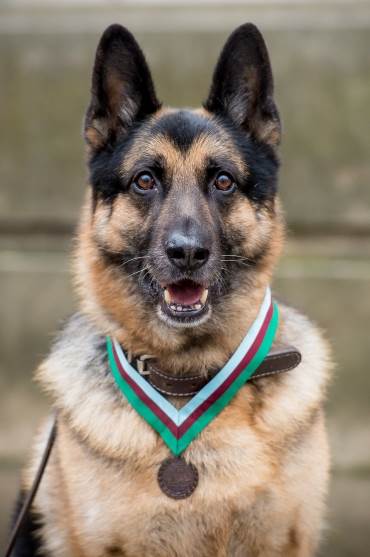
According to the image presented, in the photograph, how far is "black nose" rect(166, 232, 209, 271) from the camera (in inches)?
104

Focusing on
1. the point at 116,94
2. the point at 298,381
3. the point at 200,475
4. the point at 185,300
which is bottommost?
the point at 200,475

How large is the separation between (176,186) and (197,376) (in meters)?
0.67

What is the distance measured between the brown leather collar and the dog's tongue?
0.27m

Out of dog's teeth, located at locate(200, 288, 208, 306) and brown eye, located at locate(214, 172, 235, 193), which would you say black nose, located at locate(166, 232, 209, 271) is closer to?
dog's teeth, located at locate(200, 288, 208, 306)

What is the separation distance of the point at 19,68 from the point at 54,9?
1.37 ft

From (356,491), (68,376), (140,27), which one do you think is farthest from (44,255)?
(356,491)

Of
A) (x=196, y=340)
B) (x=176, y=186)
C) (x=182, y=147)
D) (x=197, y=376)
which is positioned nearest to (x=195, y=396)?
(x=197, y=376)

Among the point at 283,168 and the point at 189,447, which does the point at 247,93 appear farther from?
the point at 283,168

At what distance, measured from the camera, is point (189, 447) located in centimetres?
279

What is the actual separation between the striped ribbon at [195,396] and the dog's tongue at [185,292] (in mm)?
246

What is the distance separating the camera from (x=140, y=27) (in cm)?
475

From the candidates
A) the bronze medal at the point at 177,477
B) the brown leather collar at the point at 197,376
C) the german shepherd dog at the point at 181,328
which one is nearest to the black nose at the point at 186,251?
the german shepherd dog at the point at 181,328

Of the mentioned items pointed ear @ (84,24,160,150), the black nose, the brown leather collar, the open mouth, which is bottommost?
the brown leather collar

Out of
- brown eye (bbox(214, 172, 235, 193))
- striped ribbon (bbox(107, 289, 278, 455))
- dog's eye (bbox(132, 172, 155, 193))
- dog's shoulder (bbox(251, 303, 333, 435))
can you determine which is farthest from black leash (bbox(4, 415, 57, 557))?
brown eye (bbox(214, 172, 235, 193))
